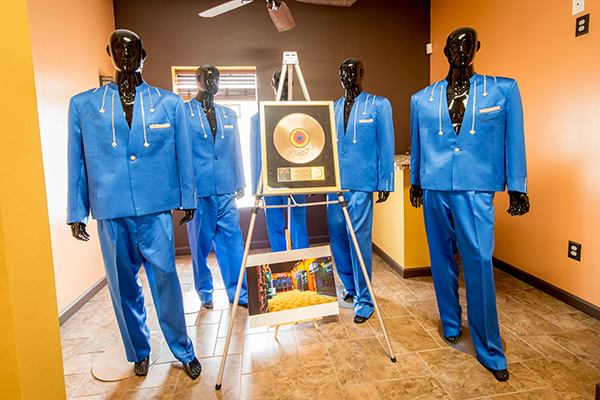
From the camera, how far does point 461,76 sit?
1771 mm

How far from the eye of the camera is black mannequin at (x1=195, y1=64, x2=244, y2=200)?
2.46 meters

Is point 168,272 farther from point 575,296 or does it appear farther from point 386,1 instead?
point 386,1

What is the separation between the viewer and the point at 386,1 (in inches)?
160

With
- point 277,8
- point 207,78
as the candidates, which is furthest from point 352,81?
point 277,8

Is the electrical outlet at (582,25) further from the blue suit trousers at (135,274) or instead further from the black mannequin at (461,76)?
the blue suit trousers at (135,274)

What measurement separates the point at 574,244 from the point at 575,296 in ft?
1.18

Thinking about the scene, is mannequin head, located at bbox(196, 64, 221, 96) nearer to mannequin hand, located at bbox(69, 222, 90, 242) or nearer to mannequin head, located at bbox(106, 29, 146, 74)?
mannequin head, located at bbox(106, 29, 146, 74)

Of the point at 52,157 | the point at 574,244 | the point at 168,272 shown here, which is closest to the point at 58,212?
the point at 52,157

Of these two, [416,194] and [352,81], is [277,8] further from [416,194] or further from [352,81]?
[416,194]

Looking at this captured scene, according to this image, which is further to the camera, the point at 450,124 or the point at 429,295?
the point at 429,295

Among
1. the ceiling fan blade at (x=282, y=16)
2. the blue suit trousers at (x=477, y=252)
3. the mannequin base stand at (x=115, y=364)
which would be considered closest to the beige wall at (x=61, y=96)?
the mannequin base stand at (x=115, y=364)

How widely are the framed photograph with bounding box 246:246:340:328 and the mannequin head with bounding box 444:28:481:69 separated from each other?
48.4 inches

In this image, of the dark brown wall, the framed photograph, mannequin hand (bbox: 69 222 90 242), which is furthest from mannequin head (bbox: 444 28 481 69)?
the dark brown wall

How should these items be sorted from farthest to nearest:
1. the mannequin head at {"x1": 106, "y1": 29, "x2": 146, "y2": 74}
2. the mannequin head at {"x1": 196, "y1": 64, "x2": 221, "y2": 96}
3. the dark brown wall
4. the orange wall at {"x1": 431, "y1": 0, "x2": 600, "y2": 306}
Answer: the dark brown wall → the mannequin head at {"x1": 196, "y1": 64, "x2": 221, "y2": 96} → the orange wall at {"x1": 431, "y1": 0, "x2": 600, "y2": 306} → the mannequin head at {"x1": 106, "y1": 29, "x2": 146, "y2": 74}
